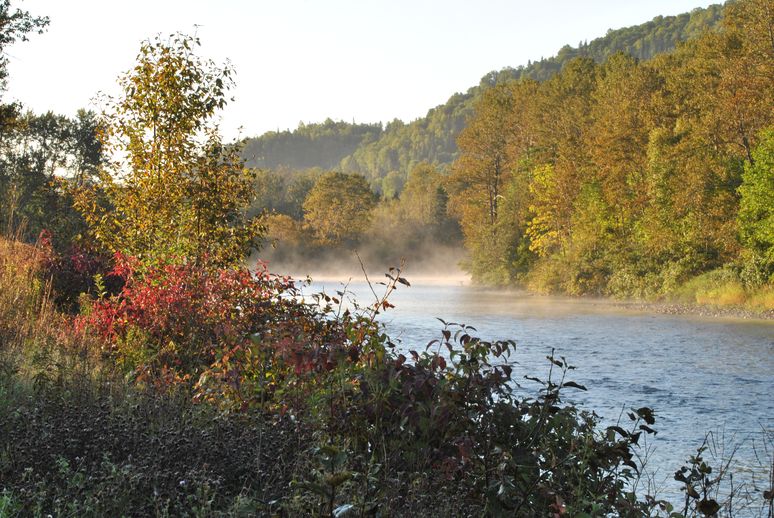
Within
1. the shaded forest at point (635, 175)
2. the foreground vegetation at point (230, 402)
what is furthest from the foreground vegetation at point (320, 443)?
the shaded forest at point (635, 175)

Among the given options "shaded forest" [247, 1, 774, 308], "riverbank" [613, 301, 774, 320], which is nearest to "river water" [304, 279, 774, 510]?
"riverbank" [613, 301, 774, 320]

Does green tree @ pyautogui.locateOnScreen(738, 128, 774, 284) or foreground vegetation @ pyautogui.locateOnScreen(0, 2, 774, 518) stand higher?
green tree @ pyautogui.locateOnScreen(738, 128, 774, 284)

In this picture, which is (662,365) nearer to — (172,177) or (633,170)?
(172,177)

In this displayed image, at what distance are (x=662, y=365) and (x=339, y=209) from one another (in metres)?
71.1

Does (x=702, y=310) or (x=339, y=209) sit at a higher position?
(x=339, y=209)

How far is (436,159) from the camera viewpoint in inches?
7372

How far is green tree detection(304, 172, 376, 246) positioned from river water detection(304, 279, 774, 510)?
51.8 metres

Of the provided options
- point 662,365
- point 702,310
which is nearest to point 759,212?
point 702,310

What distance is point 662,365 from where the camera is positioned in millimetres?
17328

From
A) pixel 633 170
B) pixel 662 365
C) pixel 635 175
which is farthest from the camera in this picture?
pixel 633 170

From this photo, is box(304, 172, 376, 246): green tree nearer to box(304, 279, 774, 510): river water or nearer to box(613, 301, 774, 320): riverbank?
box(613, 301, 774, 320): riverbank

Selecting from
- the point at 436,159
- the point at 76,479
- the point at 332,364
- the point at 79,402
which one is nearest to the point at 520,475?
the point at 332,364

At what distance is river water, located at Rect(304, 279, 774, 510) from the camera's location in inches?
386

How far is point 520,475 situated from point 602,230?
43.4 m
